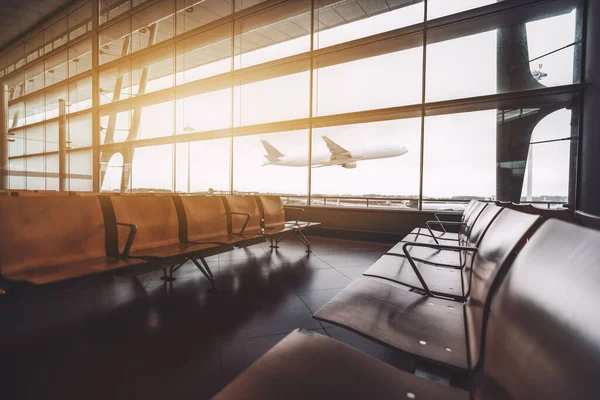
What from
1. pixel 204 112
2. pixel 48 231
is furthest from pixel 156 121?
pixel 48 231

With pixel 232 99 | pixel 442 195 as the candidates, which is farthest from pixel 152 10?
pixel 442 195

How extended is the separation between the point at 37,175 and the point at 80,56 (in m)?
5.02

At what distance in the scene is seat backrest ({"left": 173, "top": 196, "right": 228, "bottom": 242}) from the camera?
2.96m

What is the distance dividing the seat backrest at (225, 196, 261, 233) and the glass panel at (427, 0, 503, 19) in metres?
4.63

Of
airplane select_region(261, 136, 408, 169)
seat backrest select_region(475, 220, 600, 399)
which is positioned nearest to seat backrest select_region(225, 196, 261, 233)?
seat backrest select_region(475, 220, 600, 399)

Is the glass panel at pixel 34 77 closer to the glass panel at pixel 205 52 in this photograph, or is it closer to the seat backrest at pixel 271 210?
the glass panel at pixel 205 52

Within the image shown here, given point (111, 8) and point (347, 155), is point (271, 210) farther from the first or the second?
point (347, 155)

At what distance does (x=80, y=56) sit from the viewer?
10.7 meters

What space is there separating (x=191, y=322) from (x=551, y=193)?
5.52 meters

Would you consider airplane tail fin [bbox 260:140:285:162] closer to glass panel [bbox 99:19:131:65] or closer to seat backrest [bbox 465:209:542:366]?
glass panel [bbox 99:19:131:65]

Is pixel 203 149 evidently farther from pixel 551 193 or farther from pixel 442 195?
pixel 551 193

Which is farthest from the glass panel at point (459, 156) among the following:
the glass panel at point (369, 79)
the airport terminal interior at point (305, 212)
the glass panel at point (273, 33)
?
the glass panel at point (273, 33)

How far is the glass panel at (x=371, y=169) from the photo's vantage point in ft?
16.3

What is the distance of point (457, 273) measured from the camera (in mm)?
1930
